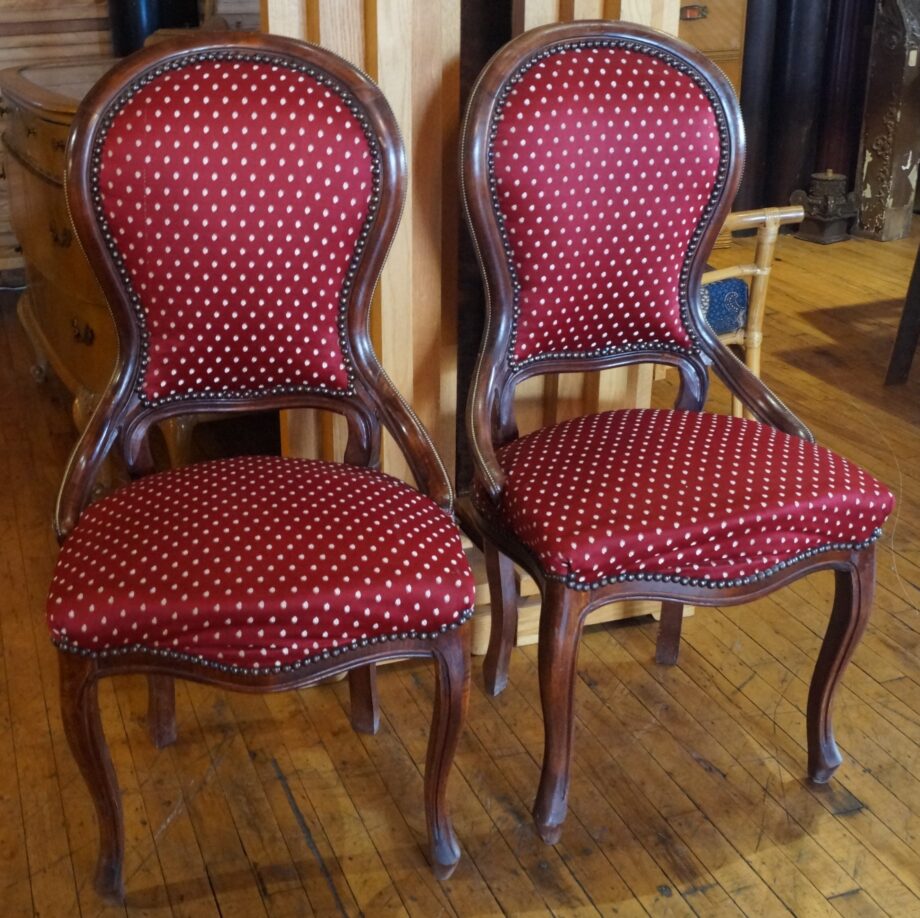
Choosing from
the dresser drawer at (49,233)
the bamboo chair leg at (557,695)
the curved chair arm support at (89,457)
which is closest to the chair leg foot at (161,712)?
the curved chair arm support at (89,457)

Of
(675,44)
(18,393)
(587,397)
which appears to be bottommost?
(18,393)

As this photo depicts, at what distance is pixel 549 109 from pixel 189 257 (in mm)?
546

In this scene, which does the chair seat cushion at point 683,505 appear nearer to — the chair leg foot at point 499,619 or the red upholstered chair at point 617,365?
the red upholstered chair at point 617,365

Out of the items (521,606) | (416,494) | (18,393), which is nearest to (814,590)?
(521,606)

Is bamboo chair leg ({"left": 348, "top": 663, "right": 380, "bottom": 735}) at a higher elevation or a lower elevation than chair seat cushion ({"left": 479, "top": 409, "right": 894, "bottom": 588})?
lower

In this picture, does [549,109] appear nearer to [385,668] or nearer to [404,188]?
[404,188]

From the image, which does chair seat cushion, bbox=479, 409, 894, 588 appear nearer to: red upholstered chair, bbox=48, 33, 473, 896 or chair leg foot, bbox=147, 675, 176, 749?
red upholstered chair, bbox=48, 33, 473, 896

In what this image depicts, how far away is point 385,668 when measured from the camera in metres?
2.17

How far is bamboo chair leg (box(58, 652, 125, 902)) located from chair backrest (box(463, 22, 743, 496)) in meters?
0.63

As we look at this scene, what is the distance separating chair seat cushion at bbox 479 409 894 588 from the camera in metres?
1.60

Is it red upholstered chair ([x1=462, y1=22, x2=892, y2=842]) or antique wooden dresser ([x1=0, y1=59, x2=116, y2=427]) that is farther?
antique wooden dresser ([x1=0, y1=59, x2=116, y2=427])

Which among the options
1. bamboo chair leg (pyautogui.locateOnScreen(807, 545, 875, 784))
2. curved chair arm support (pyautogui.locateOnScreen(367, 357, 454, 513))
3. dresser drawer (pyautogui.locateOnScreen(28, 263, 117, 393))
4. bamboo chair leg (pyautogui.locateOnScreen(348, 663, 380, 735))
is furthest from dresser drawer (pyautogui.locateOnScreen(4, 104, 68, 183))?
bamboo chair leg (pyautogui.locateOnScreen(807, 545, 875, 784))

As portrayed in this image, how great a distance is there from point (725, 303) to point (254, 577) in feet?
4.65

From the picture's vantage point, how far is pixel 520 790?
6.08 ft
